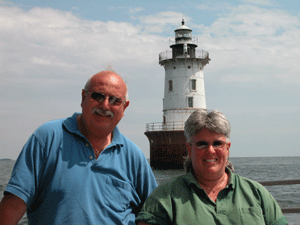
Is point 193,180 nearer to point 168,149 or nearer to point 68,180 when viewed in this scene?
point 68,180

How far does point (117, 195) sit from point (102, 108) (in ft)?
2.43

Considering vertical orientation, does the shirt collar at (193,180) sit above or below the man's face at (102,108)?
below

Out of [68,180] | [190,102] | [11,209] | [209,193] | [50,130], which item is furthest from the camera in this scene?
[190,102]

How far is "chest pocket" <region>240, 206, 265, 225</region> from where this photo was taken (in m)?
2.77

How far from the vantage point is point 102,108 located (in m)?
2.90

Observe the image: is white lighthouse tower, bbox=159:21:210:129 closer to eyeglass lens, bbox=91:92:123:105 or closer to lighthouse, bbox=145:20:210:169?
lighthouse, bbox=145:20:210:169

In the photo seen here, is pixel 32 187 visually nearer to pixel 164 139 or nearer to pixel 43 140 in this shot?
pixel 43 140

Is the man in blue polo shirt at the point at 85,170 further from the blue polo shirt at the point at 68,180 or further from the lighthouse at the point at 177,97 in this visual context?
the lighthouse at the point at 177,97

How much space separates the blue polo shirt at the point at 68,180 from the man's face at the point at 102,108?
0.12m

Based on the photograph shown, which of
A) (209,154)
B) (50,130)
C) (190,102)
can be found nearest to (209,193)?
(209,154)

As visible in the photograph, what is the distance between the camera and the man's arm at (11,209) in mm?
2545

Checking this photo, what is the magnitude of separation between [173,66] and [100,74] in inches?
1264

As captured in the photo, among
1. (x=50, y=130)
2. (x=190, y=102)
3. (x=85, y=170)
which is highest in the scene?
(x=190, y=102)

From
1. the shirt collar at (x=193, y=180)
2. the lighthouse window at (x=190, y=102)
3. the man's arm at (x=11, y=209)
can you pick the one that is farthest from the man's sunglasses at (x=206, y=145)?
the lighthouse window at (x=190, y=102)
